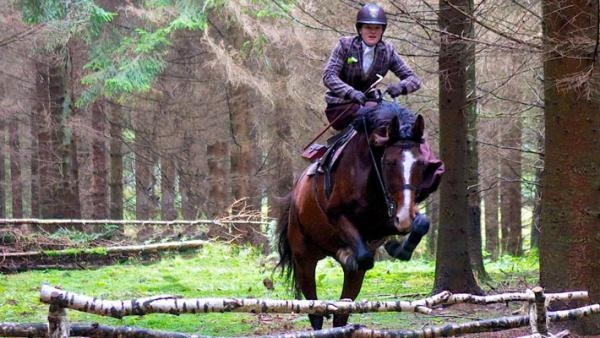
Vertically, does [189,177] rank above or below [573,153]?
above

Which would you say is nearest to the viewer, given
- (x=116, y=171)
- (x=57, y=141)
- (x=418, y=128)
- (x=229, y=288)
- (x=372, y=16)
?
(x=418, y=128)

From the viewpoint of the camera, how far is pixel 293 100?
60.3 ft

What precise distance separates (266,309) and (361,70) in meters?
2.93

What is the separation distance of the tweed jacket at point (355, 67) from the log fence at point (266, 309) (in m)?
2.26

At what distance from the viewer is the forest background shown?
6648 millimetres

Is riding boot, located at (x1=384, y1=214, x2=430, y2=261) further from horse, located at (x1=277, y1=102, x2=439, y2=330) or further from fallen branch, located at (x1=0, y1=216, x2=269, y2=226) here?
fallen branch, located at (x1=0, y1=216, x2=269, y2=226)

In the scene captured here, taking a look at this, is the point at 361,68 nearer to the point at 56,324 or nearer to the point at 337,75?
the point at 337,75

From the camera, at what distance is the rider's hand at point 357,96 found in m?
6.71

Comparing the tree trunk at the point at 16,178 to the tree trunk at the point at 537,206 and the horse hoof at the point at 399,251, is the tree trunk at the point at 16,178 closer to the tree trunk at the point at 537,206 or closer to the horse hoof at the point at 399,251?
the tree trunk at the point at 537,206

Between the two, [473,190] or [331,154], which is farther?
[473,190]

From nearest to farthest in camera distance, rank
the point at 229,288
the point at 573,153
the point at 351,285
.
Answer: the point at 573,153
the point at 351,285
the point at 229,288

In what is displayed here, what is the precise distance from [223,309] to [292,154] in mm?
15078

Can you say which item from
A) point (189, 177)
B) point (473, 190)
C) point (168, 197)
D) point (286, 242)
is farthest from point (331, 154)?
point (168, 197)

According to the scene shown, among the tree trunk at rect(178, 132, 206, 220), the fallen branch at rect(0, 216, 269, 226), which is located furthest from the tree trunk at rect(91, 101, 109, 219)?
the fallen branch at rect(0, 216, 269, 226)
